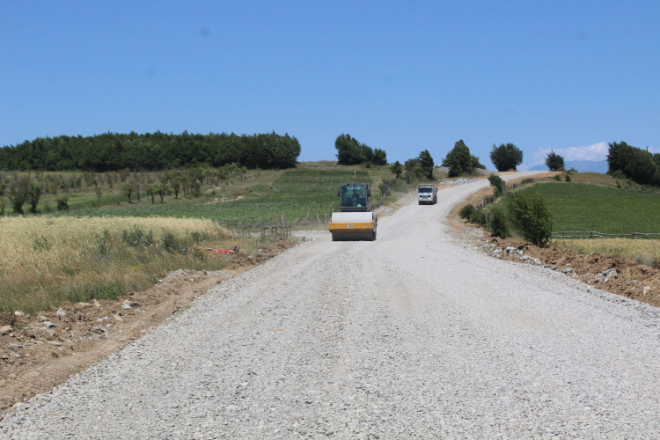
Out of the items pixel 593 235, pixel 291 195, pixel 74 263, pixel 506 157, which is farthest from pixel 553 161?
pixel 74 263

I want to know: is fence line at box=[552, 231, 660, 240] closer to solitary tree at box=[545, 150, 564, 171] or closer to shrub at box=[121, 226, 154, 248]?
shrub at box=[121, 226, 154, 248]

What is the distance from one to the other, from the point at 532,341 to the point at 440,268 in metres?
8.28

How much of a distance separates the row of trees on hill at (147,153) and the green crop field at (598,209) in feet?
235

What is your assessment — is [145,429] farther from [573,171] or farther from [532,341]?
[573,171]

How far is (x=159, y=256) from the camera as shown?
58.2 ft

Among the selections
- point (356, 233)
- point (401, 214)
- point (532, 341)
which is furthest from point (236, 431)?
point (401, 214)

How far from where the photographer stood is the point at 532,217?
23.7 meters

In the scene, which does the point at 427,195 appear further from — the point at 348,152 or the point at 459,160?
the point at 348,152

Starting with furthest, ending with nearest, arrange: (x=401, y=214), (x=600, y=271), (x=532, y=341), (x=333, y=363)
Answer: (x=401, y=214) → (x=600, y=271) → (x=532, y=341) → (x=333, y=363)

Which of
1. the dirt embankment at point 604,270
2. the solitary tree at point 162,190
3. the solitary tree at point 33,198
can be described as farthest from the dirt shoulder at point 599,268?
the solitary tree at point 162,190

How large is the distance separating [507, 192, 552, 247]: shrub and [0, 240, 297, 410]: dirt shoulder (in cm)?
1576

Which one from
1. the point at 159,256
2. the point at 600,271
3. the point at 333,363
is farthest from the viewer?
the point at 159,256

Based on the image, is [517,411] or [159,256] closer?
[517,411]

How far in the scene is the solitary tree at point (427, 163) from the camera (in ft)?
344
